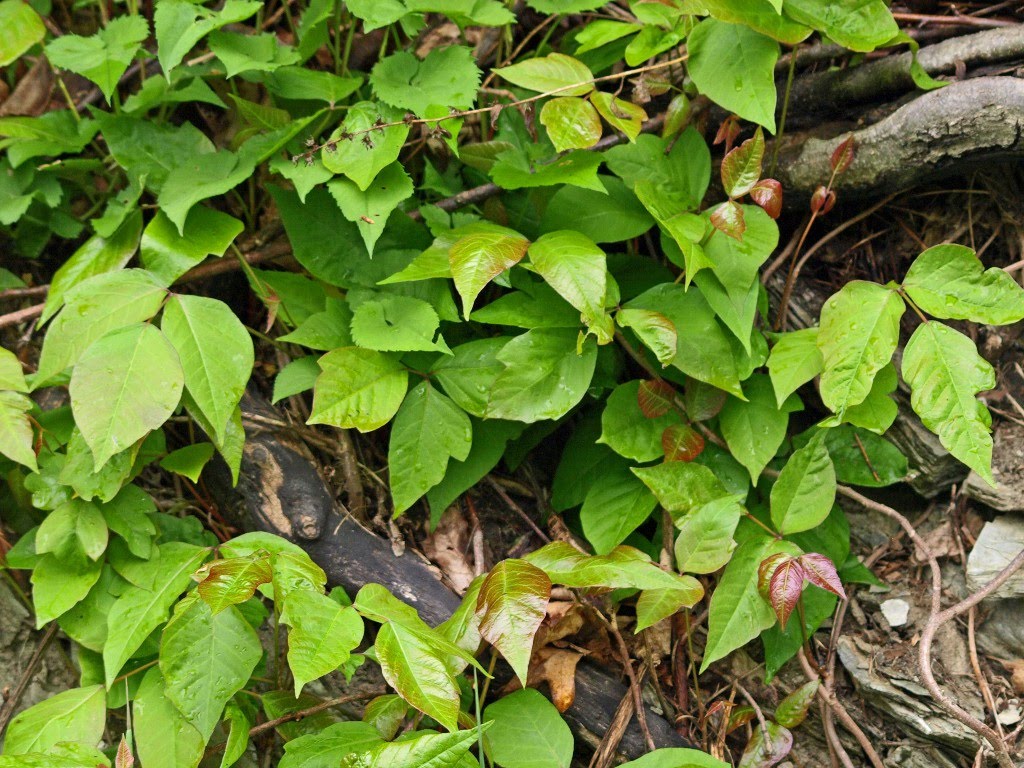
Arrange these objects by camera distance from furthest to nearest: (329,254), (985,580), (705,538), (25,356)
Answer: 1. (25,356)
2. (329,254)
3. (985,580)
4. (705,538)

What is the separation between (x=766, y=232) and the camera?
173cm

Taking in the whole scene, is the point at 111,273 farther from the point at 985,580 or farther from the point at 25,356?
the point at 985,580

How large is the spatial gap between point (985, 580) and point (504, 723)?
40.7 inches

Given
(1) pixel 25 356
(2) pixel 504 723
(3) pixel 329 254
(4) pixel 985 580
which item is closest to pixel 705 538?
(2) pixel 504 723

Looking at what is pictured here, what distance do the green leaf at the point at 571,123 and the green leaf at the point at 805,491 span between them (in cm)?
75

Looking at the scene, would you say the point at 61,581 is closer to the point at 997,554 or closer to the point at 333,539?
the point at 333,539

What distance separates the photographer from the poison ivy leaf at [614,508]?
1.77 metres

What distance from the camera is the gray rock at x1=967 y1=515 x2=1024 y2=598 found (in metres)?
1.70

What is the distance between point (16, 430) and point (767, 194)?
1.56 metres

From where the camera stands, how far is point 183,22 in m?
1.77

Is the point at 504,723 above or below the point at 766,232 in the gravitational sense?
below

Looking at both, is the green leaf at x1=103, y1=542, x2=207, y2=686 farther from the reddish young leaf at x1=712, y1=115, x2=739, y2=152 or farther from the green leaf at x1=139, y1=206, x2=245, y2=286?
the reddish young leaf at x1=712, y1=115, x2=739, y2=152

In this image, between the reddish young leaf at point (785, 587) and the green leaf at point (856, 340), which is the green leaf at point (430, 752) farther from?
the green leaf at point (856, 340)

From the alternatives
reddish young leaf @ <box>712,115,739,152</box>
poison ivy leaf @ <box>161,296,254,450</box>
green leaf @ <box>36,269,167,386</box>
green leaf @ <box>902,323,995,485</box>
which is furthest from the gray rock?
green leaf @ <box>36,269,167,386</box>
